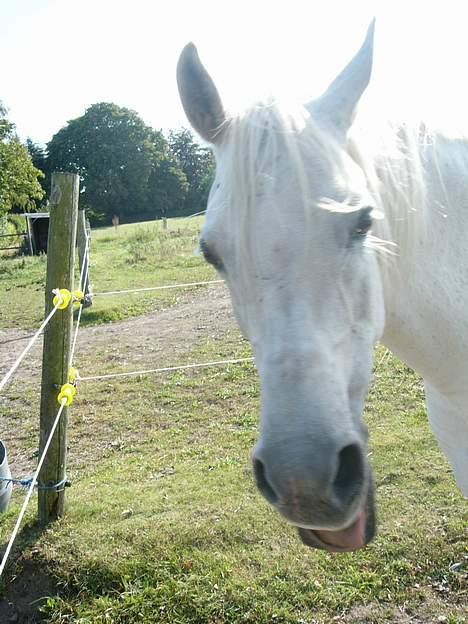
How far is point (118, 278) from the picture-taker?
13727 mm

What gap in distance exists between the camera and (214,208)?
1.48m

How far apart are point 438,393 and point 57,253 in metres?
2.72

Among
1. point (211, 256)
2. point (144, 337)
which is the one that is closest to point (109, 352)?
point (144, 337)

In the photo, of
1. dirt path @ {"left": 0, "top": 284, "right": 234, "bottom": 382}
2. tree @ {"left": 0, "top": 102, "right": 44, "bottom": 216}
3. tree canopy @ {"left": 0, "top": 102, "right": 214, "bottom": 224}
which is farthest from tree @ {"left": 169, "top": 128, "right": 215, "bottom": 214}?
dirt path @ {"left": 0, "top": 284, "right": 234, "bottom": 382}

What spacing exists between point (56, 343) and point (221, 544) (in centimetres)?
180

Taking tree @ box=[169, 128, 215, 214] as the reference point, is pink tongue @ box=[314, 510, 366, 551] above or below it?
below

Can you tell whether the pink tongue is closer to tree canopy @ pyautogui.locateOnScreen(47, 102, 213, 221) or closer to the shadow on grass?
the shadow on grass

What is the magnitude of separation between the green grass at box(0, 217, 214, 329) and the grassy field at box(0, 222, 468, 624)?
4.09m

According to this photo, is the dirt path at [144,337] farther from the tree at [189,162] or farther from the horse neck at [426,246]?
the tree at [189,162]

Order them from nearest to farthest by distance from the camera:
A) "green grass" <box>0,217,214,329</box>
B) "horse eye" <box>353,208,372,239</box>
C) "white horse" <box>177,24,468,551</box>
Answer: "white horse" <box>177,24,468,551</box>, "horse eye" <box>353,208,372,239</box>, "green grass" <box>0,217,214,329</box>

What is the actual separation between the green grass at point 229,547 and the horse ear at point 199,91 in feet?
8.53

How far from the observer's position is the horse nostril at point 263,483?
1.20m

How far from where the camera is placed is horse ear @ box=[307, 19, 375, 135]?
148 cm

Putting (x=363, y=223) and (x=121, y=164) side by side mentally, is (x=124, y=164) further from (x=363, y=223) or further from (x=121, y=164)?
(x=363, y=223)
